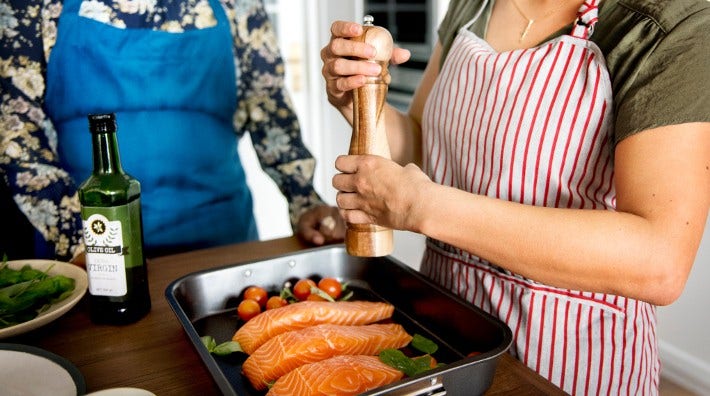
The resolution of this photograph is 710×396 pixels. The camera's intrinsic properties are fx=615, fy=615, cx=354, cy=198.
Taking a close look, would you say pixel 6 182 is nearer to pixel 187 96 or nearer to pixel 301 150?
pixel 187 96

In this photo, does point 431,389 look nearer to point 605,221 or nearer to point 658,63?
point 605,221

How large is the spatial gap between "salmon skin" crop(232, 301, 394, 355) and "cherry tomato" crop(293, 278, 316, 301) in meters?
0.07

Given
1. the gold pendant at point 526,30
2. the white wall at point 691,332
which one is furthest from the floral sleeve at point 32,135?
the white wall at point 691,332

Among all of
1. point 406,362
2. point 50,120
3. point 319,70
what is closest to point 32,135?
point 50,120

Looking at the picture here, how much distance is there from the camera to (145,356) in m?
0.84

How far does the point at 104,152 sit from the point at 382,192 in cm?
40

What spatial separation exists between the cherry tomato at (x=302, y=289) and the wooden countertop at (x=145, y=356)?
0.20 m

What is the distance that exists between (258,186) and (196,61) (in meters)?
1.97

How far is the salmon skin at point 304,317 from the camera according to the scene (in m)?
0.88

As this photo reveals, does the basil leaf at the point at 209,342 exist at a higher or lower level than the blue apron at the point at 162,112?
lower

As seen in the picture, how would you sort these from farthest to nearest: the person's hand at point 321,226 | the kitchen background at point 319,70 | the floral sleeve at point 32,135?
the kitchen background at point 319,70 < the person's hand at point 321,226 < the floral sleeve at point 32,135

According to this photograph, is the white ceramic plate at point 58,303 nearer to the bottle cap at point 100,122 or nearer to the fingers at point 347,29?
the bottle cap at point 100,122

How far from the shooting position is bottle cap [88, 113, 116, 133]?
836 mm

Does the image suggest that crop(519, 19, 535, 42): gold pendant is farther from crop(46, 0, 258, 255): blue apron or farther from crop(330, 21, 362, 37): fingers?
crop(46, 0, 258, 255): blue apron
